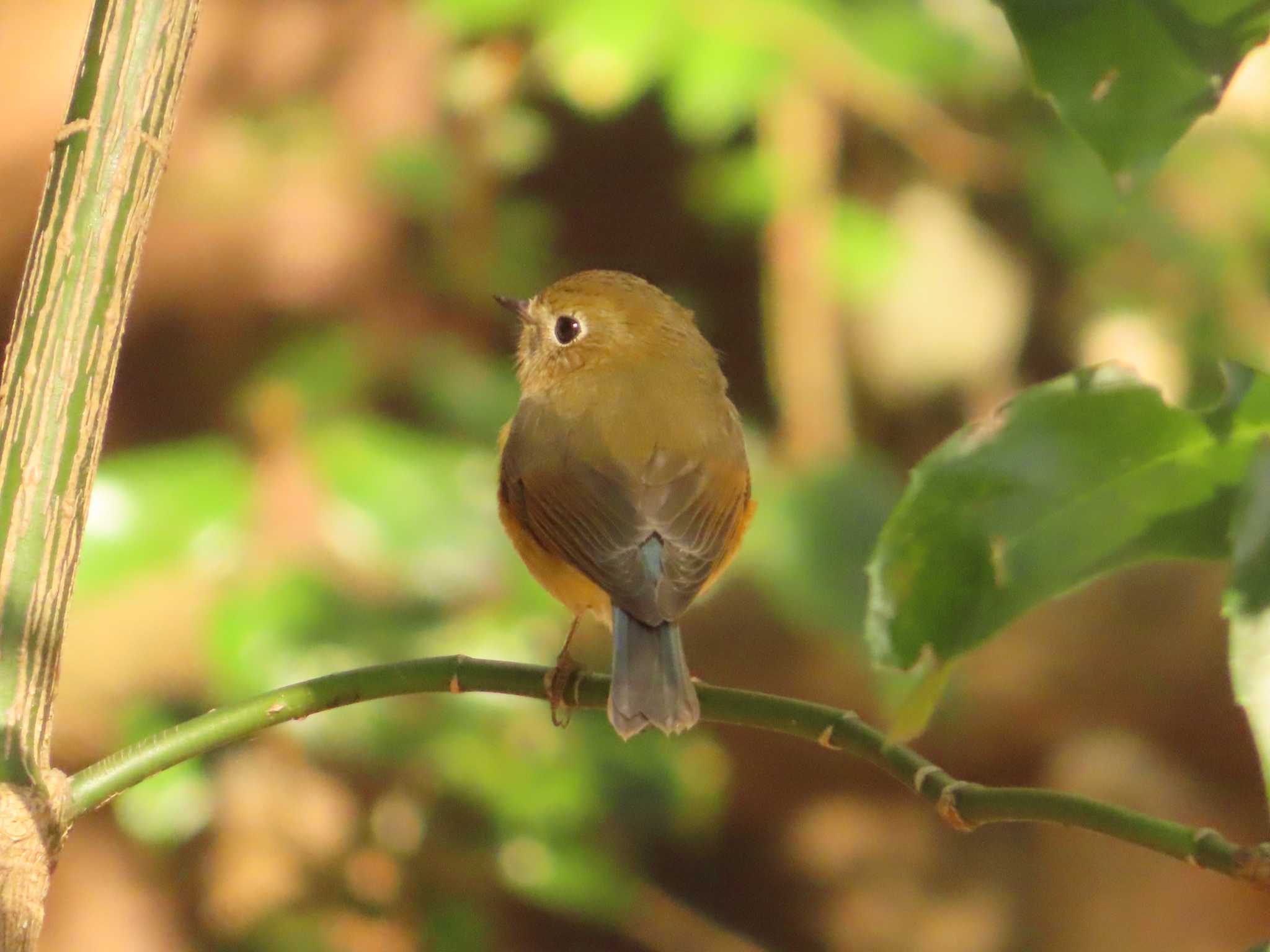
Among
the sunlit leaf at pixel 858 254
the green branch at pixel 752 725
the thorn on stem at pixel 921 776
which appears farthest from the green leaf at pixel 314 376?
the thorn on stem at pixel 921 776

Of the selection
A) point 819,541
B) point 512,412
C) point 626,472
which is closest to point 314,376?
point 512,412

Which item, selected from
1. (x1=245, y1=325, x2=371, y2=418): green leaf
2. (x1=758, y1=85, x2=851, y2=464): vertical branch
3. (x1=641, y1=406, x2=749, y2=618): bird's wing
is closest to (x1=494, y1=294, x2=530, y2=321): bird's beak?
(x1=641, y1=406, x2=749, y2=618): bird's wing

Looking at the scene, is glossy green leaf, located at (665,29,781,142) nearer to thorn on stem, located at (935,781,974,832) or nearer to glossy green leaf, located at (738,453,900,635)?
glossy green leaf, located at (738,453,900,635)

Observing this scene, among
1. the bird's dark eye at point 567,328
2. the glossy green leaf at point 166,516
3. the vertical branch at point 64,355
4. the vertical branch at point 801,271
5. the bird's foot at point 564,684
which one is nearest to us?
the vertical branch at point 64,355

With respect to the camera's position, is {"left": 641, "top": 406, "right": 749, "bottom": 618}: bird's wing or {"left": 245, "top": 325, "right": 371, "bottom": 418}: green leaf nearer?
{"left": 641, "top": 406, "right": 749, "bottom": 618}: bird's wing

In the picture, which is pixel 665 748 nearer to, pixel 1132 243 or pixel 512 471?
pixel 512 471

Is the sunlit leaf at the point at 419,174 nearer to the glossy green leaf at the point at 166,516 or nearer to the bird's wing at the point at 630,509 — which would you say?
the glossy green leaf at the point at 166,516
